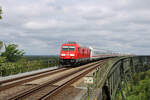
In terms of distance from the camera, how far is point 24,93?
30.0 feet

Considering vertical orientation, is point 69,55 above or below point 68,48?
below

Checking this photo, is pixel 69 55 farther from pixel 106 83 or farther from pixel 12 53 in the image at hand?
pixel 12 53

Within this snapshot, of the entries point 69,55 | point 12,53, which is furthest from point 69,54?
point 12,53

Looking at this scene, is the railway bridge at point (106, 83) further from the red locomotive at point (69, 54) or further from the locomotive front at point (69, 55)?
the locomotive front at point (69, 55)

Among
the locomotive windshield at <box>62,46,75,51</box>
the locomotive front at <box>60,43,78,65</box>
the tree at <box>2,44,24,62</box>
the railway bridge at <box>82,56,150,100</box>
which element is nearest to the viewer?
the railway bridge at <box>82,56,150,100</box>

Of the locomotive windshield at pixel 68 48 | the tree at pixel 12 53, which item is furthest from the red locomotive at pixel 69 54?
the tree at pixel 12 53

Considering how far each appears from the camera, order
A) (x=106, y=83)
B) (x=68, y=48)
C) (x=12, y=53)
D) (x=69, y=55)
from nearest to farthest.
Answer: (x=106, y=83)
(x=69, y=55)
(x=68, y=48)
(x=12, y=53)

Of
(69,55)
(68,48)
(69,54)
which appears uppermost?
(68,48)

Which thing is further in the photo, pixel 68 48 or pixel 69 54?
pixel 68 48

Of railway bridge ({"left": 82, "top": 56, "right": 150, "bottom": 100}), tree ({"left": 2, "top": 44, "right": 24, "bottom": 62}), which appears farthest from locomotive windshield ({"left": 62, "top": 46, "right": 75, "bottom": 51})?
tree ({"left": 2, "top": 44, "right": 24, "bottom": 62})

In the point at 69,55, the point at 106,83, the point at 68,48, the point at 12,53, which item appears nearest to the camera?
the point at 106,83

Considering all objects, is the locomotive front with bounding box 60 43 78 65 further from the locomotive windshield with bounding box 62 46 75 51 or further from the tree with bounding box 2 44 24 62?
the tree with bounding box 2 44 24 62

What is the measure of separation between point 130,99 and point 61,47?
1015 inches

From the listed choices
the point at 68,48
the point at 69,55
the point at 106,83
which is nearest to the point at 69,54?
the point at 69,55
